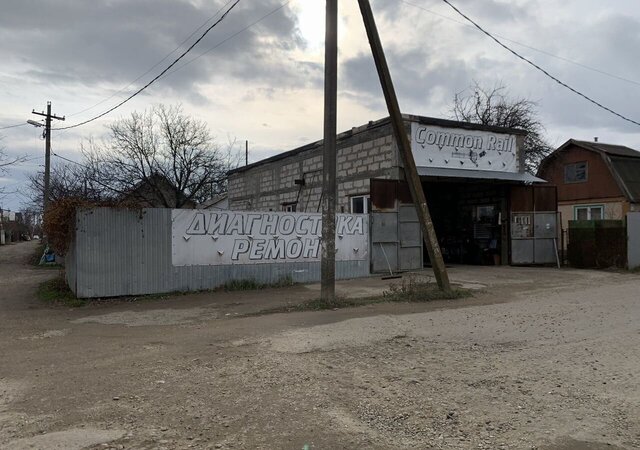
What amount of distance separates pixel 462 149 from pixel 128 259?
1267 cm

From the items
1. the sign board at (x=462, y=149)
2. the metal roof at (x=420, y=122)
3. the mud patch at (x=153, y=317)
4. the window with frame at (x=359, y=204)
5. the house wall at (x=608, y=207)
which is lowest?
the mud patch at (x=153, y=317)

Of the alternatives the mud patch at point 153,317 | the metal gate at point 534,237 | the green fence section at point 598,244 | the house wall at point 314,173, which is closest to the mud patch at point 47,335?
the mud patch at point 153,317

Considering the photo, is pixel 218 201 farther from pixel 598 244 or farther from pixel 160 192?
pixel 598 244

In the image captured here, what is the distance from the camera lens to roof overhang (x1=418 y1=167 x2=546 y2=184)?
17.3m

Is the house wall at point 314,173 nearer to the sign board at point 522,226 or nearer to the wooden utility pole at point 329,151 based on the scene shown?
the sign board at point 522,226

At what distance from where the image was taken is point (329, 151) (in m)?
10.6

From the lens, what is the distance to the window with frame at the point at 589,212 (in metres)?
32.1

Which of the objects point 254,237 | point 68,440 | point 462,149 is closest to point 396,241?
point 462,149

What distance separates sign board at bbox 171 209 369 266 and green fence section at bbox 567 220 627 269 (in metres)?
9.38

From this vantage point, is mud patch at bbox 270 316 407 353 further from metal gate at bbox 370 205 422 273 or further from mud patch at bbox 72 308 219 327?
metal gate at bbox 370 205 422 273

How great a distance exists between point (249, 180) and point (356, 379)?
24562 millimetres

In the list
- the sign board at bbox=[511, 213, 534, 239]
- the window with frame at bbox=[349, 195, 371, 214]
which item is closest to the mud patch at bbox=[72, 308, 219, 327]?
the window with frame at bbox=[349, 195, 371, 214]

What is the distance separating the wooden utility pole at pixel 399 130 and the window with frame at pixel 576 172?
2656 cm

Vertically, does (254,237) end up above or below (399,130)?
below
